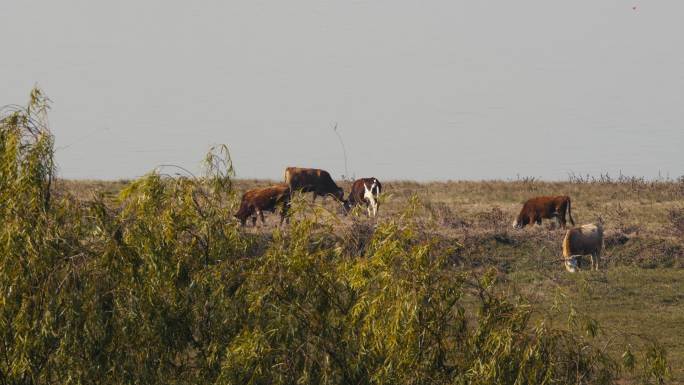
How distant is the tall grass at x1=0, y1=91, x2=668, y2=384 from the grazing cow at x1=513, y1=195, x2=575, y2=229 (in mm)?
23206

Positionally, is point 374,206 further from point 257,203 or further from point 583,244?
point 583,244

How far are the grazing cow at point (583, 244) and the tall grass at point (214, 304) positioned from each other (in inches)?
720

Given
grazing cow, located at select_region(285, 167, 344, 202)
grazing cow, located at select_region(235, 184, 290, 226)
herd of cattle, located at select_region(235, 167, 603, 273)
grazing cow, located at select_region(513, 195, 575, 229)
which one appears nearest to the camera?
herd of cattle, located at select_region(235, 167, 603, 273)

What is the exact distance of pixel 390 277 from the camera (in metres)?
13.0

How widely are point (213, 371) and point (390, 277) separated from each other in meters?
2.12

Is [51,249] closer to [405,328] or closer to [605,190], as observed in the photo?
[405,328]

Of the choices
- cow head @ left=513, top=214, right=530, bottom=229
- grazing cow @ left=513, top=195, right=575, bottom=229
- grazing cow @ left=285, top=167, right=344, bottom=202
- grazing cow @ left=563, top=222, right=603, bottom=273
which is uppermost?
grazing cow @ left=285, top=167, right=344, bottom=202

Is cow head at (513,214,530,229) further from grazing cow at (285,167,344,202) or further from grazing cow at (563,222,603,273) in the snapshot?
grazing cow at (285,167,344,202)

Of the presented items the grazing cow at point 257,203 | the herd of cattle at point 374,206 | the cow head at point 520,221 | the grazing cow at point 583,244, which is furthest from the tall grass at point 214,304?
the cow head at point 520,221

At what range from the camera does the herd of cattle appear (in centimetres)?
3200

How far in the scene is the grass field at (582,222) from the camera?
2616cm

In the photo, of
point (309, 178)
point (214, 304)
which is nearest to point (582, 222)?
point (309, 178)

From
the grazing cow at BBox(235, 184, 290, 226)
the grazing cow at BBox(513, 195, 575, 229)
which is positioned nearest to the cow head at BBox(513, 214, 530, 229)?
the grazing cow at BBox(513, 195, 575, 229)

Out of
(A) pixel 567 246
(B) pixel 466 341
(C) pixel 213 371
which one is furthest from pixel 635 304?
(C) pixel 213 371
